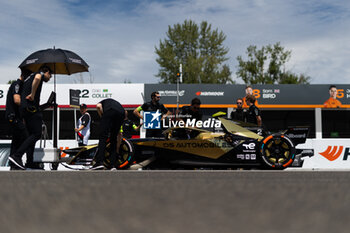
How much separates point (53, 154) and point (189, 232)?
5.98 m

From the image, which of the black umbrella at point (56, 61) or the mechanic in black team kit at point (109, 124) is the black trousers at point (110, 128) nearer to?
the mechanic in black team kit at point (109, 124)

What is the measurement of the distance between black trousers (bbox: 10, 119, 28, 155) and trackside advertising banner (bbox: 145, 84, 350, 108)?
11063 millimetres

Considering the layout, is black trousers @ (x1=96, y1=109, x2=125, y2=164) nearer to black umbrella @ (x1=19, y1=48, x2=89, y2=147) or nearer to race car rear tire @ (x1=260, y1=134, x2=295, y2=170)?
race car rear tire @ (x1=260, y1=134, x2=295, y2=170)

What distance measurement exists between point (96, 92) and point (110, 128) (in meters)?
10.7

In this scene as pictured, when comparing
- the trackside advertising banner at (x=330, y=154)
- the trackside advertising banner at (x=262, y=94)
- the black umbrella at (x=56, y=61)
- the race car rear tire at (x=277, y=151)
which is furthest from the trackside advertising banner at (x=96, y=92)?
the race car rear tire at (x=277, y=151)

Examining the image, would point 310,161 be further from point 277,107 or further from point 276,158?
point 277,107

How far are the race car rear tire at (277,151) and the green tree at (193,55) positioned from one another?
1547 inches

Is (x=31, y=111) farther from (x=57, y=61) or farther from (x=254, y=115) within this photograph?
(x=254, y=115)

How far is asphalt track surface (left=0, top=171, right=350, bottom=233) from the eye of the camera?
2072mm

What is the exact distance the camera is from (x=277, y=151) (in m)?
6.90

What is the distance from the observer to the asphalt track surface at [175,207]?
2072mm

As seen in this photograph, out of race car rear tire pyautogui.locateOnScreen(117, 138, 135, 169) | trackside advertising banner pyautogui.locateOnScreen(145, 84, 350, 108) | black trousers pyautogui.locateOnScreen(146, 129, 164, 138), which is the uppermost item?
trackside advertising banner pyautogui.locateOnScreen(145, 84, 350, 108)

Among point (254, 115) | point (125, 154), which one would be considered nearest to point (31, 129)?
point (125, 154)

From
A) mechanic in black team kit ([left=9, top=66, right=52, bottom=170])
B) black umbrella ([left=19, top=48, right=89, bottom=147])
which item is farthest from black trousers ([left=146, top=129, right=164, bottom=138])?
mechanic in black team kit ([left=9, top=66, right=52, bottom=170])
